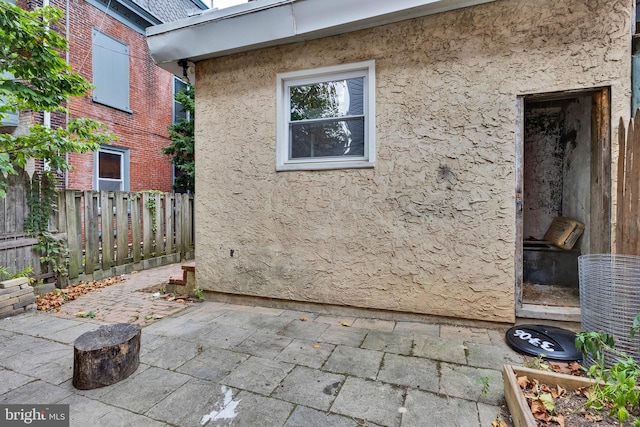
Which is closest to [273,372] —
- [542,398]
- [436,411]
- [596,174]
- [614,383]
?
[436,411]

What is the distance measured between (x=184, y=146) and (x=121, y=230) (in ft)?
12.2

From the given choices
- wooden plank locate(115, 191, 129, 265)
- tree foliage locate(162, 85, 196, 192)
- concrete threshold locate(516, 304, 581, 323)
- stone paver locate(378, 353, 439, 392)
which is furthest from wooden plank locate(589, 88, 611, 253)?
tree foliage locate(162, 85, 196, 192)

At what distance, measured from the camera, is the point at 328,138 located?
12.1 feet

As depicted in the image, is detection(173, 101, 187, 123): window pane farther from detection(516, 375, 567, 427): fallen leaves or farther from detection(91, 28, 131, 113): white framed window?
detection(516, 375, 567, 427): fallen leaves

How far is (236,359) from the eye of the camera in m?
2.57

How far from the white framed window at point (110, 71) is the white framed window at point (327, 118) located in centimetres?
707

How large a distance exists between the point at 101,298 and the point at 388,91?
4.75 meters

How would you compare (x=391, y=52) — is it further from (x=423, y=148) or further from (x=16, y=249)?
(x=16, y=249)

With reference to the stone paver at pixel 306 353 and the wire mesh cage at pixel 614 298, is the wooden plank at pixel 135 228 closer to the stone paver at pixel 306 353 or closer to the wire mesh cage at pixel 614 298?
the stone paver at pixel 306 353

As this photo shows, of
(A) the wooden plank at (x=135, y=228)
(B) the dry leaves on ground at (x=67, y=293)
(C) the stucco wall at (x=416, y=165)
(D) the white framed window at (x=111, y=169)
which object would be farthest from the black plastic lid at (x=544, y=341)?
(D) the white framed window at (x=111, y=169)

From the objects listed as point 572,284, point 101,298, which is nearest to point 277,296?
point 101,298

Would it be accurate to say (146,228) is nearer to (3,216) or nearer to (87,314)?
(3,216)

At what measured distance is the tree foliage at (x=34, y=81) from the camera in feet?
11.6

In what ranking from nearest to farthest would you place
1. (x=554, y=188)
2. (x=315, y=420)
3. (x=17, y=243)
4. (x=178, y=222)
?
(x=315, y=420)
(x=17, y=243)
(x=554, y=188)
(x=178, y=222)
